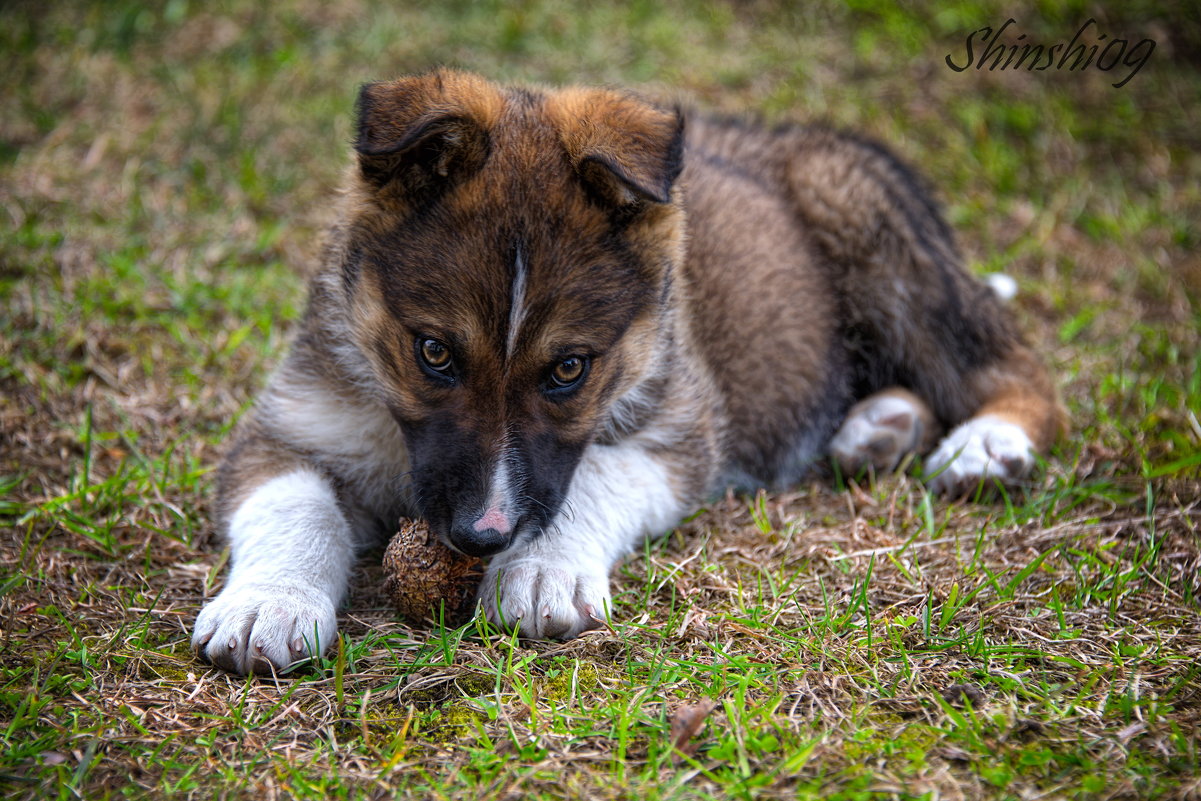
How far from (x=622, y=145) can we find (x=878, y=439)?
172cm

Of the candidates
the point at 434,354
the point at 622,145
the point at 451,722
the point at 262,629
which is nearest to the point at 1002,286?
the point at 622,145

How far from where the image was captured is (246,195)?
520 cm

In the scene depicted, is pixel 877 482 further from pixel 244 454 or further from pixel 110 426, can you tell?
pixel 110 426

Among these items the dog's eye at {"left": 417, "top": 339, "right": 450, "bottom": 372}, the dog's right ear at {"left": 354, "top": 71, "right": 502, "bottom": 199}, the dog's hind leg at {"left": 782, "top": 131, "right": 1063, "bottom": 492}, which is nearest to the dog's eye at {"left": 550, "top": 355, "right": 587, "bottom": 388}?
the dog's eye at {"left": 417, "top": 339, "right": 450, "bottom": 372}

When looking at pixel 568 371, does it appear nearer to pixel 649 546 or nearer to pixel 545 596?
pixel 545 596

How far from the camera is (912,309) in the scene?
4.08 meters

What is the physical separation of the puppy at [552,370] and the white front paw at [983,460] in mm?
12

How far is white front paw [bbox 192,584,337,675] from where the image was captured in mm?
2420

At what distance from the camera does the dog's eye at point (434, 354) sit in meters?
2.56

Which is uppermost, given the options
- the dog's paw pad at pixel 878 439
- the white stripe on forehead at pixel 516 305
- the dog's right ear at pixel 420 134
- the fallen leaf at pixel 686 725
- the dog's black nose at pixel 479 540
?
the dog's right ear at pixel 420 134

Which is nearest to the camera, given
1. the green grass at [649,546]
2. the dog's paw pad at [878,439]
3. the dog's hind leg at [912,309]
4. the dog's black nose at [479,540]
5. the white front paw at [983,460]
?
the green grass at [649,546]

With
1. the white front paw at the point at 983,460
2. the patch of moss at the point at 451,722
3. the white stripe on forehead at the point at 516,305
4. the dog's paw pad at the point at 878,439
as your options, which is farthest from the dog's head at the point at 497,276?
the white front paw at the point at 983,460

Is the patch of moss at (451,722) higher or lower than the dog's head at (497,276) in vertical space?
lower

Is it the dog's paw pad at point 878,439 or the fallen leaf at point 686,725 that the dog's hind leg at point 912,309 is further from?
the fallen leaf at point 686,725
